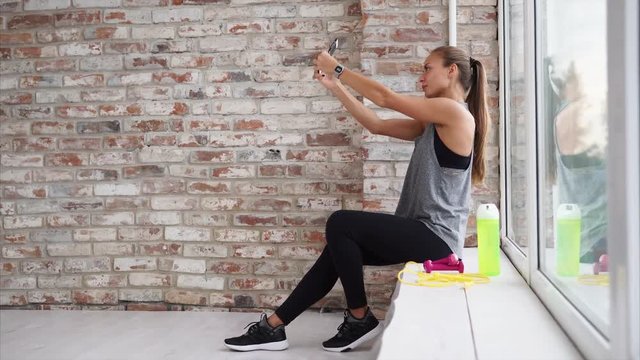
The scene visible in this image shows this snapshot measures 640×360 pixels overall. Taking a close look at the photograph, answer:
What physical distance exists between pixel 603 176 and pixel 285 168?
2.14m

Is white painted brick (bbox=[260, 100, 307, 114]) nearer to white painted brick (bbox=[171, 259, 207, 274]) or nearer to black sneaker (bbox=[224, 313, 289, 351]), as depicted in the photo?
white painted brick (bbox=[171, 259, 207, 274])

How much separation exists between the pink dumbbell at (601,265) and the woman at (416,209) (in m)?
0.95

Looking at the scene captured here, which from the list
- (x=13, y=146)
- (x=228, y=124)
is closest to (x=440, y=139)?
(x=228, y=124)

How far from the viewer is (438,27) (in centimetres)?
288

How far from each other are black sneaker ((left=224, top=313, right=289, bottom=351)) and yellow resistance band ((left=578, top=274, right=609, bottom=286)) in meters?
1.27

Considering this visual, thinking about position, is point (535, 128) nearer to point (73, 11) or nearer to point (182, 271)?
point (182, 271)

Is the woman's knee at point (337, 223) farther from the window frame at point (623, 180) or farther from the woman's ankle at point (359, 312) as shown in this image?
the window frame at point (623, 180)

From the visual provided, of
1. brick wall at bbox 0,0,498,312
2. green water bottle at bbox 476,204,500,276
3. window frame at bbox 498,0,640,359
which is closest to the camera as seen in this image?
window frame at bbox 498,0,640,359

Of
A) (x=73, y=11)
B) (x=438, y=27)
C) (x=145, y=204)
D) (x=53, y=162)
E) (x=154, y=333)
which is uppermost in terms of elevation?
(x=73, y=11)

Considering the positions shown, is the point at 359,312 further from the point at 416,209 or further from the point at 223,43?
the point at 223,43

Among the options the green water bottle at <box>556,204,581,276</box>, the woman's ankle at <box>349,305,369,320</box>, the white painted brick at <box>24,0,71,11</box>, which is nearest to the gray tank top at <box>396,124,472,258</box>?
the woman's ankle at <box>349,305,369,320</box>

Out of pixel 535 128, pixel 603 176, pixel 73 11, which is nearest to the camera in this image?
pixel 603 176

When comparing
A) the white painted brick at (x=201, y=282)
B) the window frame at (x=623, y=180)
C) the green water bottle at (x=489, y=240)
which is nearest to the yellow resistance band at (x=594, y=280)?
the window frame at (x=623, y=180)

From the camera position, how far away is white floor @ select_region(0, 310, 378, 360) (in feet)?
8.11
